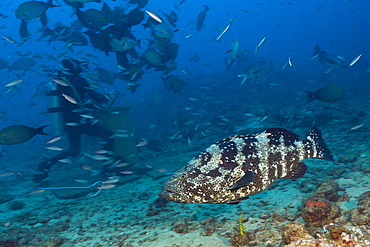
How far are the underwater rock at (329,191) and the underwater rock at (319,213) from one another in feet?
1.57

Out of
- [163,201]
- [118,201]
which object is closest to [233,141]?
[163,201]

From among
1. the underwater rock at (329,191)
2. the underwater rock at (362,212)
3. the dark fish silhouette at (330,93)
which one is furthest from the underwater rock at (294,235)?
the dark fish silhouette at (330,93)

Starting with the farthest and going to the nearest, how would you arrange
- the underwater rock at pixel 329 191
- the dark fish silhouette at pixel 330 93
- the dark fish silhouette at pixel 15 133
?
1. the dark fish silhouette at pixel 330 93
2. the dark fish silhouette at pixel 15 133
3. the underwater rock at pixel 329 191

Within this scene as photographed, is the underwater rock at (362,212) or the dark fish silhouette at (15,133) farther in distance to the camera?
the dark fish silhouette at (15,133)

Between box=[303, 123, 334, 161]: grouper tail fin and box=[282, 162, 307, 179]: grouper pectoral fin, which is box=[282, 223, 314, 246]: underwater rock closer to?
box=[282, 162, 307, 179]: grouper pectoral fin

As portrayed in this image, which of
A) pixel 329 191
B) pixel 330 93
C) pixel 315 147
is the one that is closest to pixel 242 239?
pixel 315 147

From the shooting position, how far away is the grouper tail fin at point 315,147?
3025 millimetres

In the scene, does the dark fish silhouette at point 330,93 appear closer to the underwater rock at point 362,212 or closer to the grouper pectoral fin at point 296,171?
the underwater rock at point 362,212

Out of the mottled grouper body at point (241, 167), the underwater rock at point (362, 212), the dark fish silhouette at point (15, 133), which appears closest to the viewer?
the mottled grouper body at point (241, 167)

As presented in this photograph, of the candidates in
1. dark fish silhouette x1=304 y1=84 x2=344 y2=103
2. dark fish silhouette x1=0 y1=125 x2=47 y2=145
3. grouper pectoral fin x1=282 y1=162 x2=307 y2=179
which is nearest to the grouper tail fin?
grouper pectoral fin x1=282 y1=162 x2=307 y2=179

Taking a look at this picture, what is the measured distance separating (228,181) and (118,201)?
3937 mm

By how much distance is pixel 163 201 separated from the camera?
500cm

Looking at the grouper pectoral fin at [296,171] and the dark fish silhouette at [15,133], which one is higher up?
the dark fish silhouette at [15,133]

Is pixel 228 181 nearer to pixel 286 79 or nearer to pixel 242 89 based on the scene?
pixel 242 89
